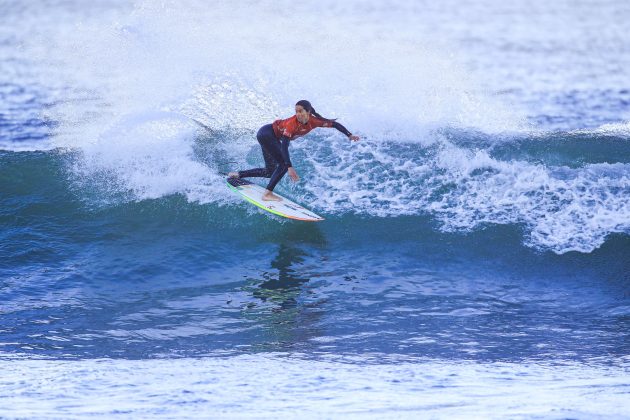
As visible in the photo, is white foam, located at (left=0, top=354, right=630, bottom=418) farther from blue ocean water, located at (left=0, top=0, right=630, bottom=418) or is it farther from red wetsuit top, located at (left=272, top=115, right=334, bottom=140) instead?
red wetsuit top, located at (left=272, top=115, right=334, bottom=140)

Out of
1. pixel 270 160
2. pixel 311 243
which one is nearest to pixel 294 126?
pixel 270 160

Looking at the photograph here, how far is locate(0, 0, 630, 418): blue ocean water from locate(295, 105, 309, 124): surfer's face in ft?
6.35

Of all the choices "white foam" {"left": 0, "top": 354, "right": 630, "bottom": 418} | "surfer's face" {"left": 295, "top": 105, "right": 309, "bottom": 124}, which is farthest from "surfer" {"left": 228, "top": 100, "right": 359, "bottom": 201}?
"white foam" {"left": 0, "top": 354, "right": 630, "bottom": 418}

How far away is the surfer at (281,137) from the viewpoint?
40.3 feet

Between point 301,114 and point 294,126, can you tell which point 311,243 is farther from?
point 301,114

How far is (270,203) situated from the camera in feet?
43.1

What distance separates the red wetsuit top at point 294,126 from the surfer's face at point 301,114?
0.57 feet

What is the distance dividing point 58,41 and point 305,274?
2136 centimetres

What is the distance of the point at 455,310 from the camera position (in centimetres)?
1062

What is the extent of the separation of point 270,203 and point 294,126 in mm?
1446

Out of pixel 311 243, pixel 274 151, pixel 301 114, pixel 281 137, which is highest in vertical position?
pixel 301 114

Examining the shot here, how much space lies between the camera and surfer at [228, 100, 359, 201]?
12289 mm

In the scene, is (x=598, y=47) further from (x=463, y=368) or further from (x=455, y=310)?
(x=463, y=368)

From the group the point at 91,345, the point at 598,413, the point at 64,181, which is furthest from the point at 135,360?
the point at 64,181
